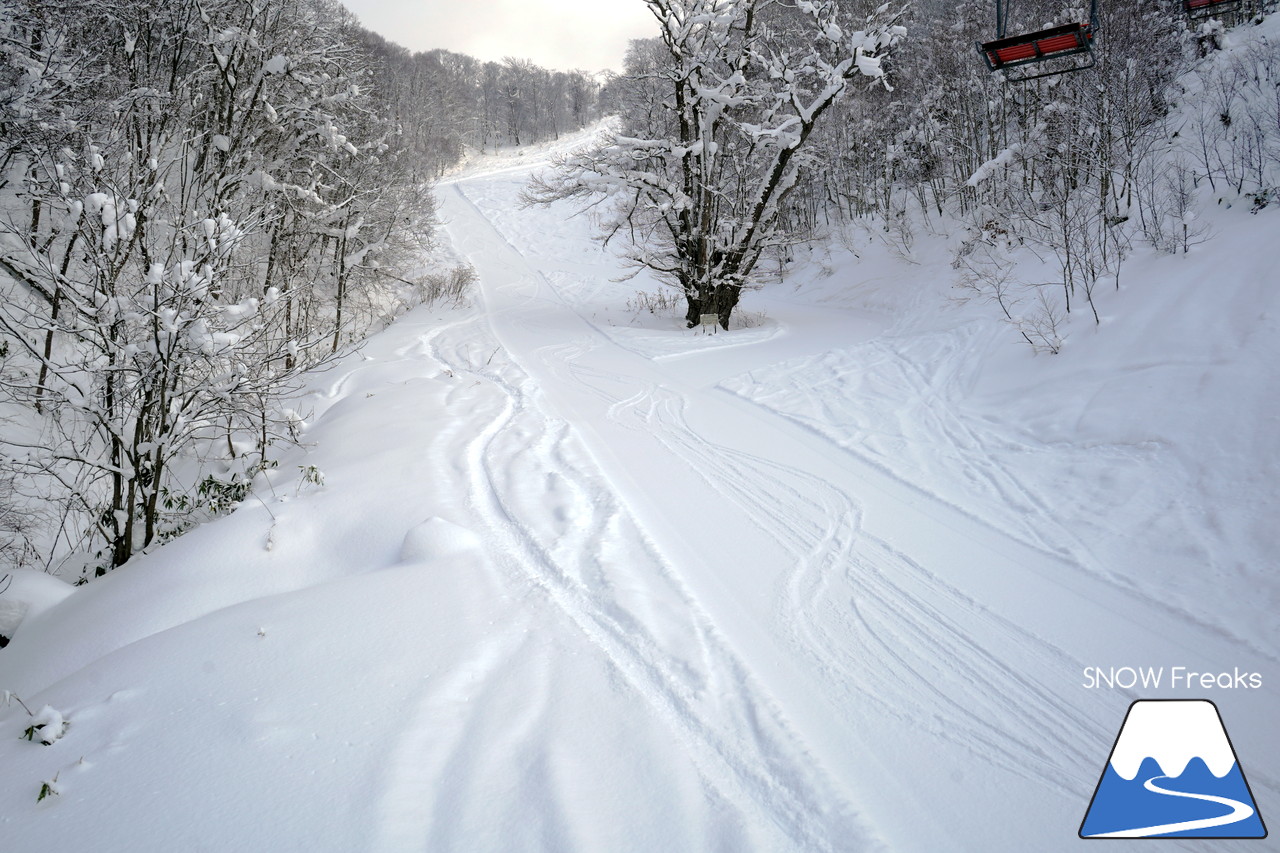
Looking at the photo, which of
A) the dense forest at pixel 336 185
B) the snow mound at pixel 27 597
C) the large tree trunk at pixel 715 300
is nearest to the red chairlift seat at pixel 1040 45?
the dense forest at pixel 336 185

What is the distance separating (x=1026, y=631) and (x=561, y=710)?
2406mm

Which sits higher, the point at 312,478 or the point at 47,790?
the point at 312,478

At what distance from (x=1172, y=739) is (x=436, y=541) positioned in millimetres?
3824

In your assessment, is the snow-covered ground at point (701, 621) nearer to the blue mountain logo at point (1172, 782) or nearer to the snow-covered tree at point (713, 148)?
the blue mountain logo at point (1172, 782)

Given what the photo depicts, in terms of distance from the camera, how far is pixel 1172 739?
2.68 m

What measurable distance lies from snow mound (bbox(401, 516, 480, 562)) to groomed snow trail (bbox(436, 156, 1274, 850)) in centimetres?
36

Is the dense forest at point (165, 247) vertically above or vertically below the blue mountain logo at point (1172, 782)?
above

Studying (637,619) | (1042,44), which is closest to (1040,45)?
(1042,44)

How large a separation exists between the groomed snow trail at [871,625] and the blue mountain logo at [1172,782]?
0.09 meters

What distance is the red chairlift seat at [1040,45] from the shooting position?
5.91 meters

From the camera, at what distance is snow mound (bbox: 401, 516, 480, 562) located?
390cm

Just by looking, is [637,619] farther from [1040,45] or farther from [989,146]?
[989,146]

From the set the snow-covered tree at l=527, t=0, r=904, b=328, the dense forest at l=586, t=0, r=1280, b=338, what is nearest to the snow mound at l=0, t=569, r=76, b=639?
the dense forest at l=586, t=0, r=1280, b=338

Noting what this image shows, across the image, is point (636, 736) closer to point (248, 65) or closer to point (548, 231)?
point (248, 65)
